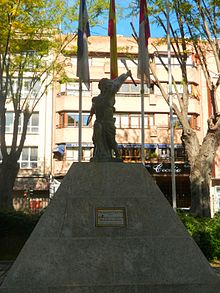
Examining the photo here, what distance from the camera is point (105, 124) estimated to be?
30.6 feet

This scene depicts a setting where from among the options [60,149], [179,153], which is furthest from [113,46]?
[179,153]

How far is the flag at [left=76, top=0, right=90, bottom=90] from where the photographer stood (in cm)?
1204

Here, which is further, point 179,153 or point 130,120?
point 130,120

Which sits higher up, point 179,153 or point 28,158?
point 179,153

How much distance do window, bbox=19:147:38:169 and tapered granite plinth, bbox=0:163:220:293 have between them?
77.9 feet

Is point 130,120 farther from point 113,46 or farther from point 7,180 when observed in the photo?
point 113,46

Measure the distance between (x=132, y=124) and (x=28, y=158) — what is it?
9.48 metres

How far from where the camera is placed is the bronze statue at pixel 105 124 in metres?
9.22

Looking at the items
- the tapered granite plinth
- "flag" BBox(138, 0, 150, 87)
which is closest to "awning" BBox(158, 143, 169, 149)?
"flag" BBox(138, 0, 150, 87)

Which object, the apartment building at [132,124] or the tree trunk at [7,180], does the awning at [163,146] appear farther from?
the tree trunk at [7,180]

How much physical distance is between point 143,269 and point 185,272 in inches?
30.5

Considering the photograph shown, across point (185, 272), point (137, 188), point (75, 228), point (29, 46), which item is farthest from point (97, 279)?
point (29, 46)

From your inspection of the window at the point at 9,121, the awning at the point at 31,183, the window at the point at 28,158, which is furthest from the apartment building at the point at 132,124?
the window at the point at 9,121

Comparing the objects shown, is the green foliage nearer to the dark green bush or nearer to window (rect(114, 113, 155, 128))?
the dark green bush
